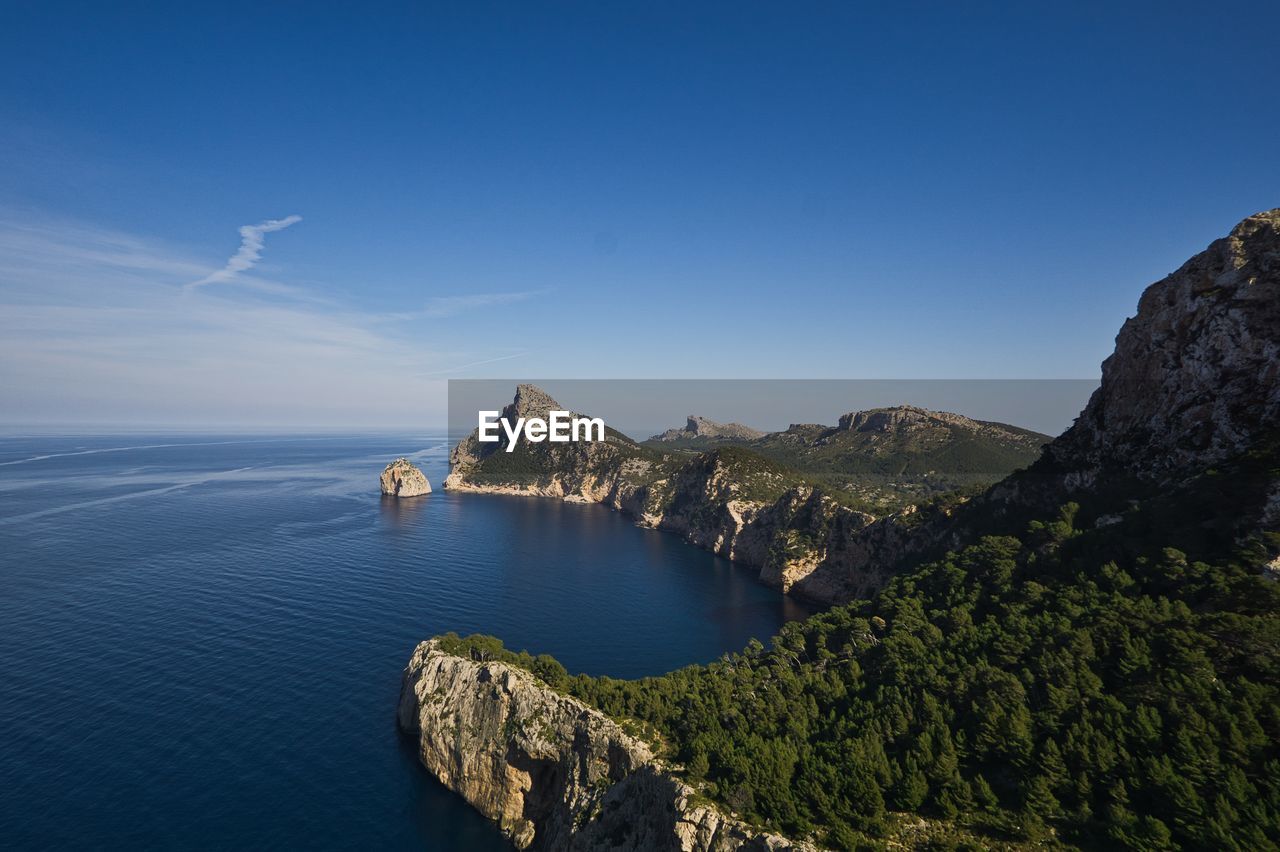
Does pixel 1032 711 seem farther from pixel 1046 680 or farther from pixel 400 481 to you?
pixel 400 481

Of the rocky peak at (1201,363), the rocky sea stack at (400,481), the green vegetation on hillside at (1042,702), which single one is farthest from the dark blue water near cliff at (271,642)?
the rocky peak at (1201,363)

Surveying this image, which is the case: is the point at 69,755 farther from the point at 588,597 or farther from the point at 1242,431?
the point at 1242,431

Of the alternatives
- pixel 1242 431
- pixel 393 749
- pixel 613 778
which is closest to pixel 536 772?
pixel 613 778

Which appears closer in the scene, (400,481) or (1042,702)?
(1042,702)

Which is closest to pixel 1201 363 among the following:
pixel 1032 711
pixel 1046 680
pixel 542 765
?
pixel 1046 680

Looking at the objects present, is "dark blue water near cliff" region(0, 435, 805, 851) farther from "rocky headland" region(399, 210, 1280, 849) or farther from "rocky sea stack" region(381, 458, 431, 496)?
"rocky sea stack" region(381, 458, 431, 496)

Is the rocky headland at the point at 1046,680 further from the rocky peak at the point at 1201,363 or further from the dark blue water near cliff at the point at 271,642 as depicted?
the dark blue water near cliff at the point at 271,642

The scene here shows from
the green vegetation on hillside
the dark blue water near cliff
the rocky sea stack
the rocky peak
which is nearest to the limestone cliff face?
the green vegetation on hillside
